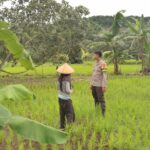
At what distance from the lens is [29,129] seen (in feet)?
9.12

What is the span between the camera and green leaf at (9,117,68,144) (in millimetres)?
2723

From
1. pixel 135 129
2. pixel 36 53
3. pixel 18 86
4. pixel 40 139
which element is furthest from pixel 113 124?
pixel 36 53

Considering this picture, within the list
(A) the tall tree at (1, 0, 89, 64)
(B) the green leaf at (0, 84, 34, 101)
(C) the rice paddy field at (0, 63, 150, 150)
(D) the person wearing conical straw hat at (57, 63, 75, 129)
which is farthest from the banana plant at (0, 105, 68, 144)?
(A) the tall tree at (1, 0, 89, 64)

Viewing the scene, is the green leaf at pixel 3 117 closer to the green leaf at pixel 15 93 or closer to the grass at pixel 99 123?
the green leaf at pixel 15 93

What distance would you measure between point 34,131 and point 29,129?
4cm

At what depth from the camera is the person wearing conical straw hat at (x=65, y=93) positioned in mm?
7379

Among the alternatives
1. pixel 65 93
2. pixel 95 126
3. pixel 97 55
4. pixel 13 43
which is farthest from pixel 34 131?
pixel 97 55

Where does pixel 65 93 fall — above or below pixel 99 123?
above

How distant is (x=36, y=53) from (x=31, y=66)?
50.5ft

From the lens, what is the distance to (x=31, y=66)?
11.2 ft

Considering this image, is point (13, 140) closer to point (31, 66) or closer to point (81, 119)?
point (81, 119)

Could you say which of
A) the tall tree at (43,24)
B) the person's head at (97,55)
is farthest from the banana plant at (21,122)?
the tall tree at (43,24)

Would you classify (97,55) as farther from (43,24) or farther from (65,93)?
(43,24)

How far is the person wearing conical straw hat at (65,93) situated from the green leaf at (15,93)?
3.80 m
